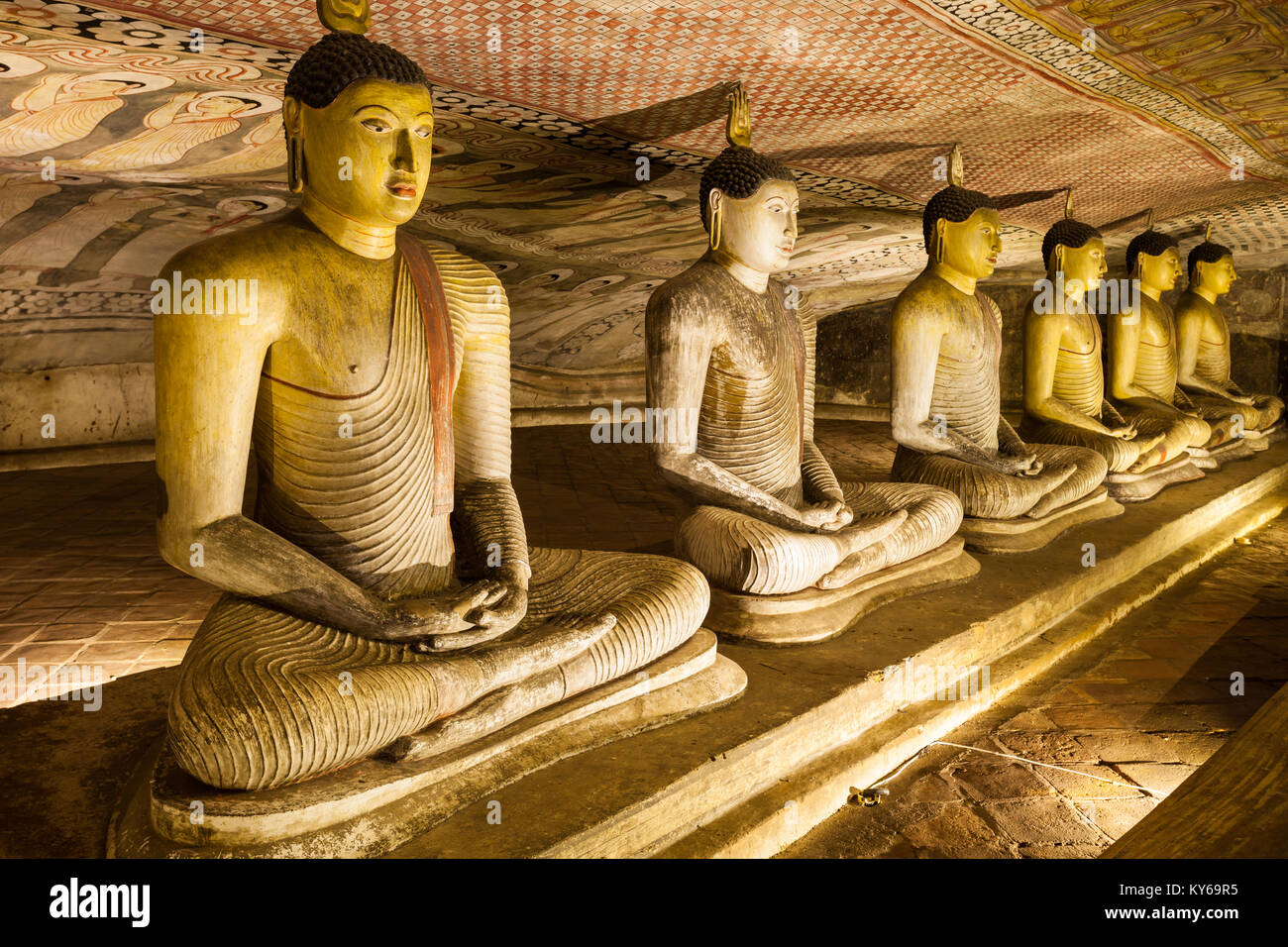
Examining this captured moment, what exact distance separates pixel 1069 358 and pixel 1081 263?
1.94 feet

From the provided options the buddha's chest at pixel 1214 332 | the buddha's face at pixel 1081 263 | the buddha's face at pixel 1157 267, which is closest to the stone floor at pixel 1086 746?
the buddha's face at pixel 1081 263

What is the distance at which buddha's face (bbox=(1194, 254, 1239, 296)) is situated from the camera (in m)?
8.60

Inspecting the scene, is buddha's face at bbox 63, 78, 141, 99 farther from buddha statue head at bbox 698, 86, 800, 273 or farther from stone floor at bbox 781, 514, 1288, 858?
stone floor at bbox 781, 514, 1288, 858

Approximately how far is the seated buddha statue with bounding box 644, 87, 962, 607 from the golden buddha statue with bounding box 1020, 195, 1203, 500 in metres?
2.65

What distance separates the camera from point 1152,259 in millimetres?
7664

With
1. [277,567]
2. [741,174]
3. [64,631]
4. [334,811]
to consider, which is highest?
[741,174]

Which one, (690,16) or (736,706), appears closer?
(736,706)

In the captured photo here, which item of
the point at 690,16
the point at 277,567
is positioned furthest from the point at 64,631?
the point at 690,16

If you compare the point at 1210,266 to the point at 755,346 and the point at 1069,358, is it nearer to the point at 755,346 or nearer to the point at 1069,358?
the point at 1069,358

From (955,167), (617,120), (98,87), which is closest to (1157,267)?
(955,167)

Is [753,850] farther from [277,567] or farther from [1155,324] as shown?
[1155,324]

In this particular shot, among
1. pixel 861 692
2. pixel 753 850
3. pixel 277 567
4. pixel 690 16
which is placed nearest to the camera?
pixel 277 567

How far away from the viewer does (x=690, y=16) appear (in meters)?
3.61

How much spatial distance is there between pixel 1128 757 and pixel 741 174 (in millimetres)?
2436
